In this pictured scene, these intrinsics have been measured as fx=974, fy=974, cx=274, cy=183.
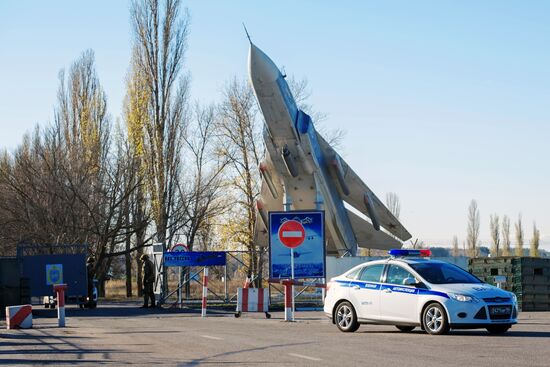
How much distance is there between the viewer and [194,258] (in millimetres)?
32844

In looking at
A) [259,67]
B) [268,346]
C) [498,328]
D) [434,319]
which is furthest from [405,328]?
[259,67]

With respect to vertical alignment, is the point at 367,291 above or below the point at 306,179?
below

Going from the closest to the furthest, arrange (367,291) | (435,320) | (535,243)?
1. (435,320)
2. (367,291)
3. (535,243)

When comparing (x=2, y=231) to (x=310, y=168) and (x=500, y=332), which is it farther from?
(x=500, y=332)

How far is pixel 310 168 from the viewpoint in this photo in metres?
39.6

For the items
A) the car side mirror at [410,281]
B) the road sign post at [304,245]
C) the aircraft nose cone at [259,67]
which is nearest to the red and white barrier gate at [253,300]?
the road sign post at [304,245]

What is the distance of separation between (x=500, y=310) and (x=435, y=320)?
3.85ft

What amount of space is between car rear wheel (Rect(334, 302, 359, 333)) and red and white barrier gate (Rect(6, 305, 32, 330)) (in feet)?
25.9

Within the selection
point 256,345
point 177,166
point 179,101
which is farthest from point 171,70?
point 256,345

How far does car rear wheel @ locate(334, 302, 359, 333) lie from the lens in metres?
19.3

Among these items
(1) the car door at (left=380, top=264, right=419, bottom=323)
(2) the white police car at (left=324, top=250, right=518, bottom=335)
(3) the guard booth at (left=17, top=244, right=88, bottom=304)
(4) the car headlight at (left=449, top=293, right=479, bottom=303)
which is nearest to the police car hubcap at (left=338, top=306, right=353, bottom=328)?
(2) the white police car at (left=324, top=250, right=518, bottom=335)

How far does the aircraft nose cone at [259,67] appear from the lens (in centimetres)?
3481

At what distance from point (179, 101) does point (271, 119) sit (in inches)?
728

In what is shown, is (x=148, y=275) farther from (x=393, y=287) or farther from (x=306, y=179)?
(x=393, y=287)
